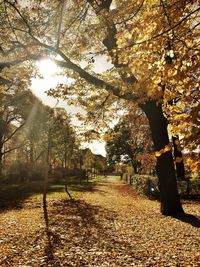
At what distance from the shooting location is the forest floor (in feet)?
23.9

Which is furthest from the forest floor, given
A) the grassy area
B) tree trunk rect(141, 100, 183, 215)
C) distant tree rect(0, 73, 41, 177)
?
distant tree rect(0, 73, 41, 177)

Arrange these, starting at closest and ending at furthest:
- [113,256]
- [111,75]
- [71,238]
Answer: [113,256], [71,238], [111,75]

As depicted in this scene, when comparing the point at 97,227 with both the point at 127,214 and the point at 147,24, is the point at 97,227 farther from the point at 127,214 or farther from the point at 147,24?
the point at 147,24

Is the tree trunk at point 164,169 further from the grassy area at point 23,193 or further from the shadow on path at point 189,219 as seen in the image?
the grassy area at point 23,193

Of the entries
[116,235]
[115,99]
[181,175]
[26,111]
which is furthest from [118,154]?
[116,235]

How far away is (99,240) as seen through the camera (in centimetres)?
920

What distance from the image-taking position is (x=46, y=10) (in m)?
11.1

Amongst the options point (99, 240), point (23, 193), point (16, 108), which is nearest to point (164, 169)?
point (99, 240)

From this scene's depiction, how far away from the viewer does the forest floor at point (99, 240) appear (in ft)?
23.9

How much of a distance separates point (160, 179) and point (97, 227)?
4093 millimetres

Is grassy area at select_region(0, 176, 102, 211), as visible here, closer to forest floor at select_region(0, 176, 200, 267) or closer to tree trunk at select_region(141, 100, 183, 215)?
forest floor at select_region(0, 176, 200, 267)

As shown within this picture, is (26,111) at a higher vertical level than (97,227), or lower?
higher

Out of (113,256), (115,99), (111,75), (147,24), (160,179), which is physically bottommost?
(113,256)

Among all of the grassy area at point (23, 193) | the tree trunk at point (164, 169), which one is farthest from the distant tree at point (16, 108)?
the tree trunk at point (164, 169)
